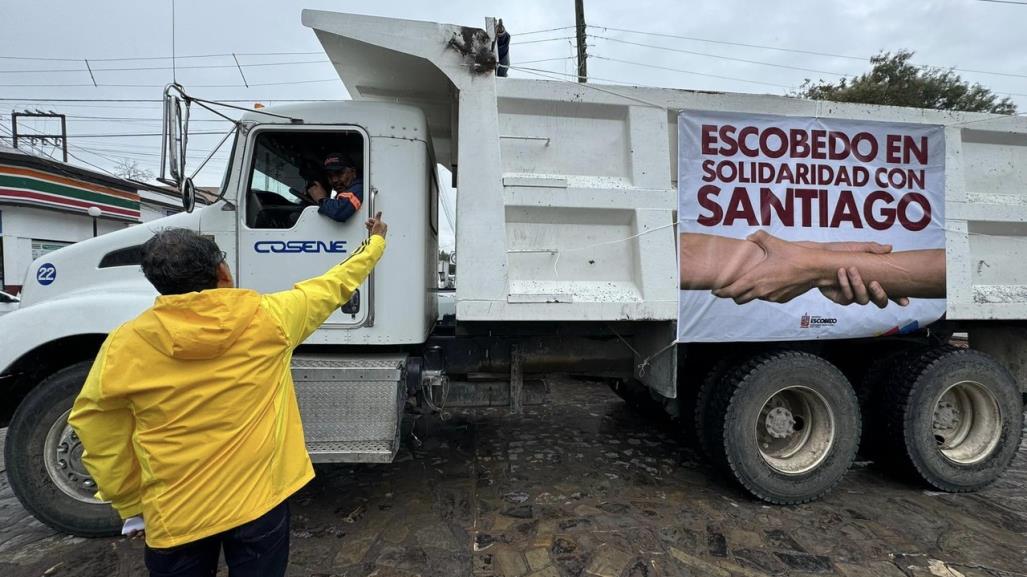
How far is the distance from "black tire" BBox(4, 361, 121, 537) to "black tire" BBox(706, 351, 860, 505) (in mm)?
3894

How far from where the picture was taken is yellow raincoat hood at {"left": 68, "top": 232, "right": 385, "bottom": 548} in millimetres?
1375

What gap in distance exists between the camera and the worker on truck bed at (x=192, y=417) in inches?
54.3

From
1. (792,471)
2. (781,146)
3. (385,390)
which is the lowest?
(792,471)

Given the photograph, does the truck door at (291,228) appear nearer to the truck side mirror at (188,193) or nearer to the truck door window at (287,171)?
the truck door window at (287,171)

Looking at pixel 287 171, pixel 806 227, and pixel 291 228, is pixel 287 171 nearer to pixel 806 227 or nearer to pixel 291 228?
pixel 291 228

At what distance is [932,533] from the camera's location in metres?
3.08

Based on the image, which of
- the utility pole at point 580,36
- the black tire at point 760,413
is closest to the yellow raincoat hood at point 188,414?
the black tire at point 760,413

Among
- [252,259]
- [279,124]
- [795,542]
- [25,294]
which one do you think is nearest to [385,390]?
[252,259]

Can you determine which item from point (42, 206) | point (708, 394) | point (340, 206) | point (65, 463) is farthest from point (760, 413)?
point (42, 206)

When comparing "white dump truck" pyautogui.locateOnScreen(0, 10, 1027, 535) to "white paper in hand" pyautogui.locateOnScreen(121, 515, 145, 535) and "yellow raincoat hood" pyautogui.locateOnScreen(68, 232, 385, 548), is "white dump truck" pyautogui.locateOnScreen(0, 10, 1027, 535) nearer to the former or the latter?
"white paper in hand" pyautogui.locateOnScreen(121, 515, 145, 535)

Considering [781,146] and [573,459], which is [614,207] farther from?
[573,459]

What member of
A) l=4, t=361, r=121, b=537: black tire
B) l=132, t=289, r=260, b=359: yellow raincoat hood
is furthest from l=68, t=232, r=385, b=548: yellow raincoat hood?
l=4, t=361, r=121, b=537: black tire

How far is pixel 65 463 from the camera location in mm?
2980

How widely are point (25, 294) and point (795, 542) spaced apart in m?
5.04
